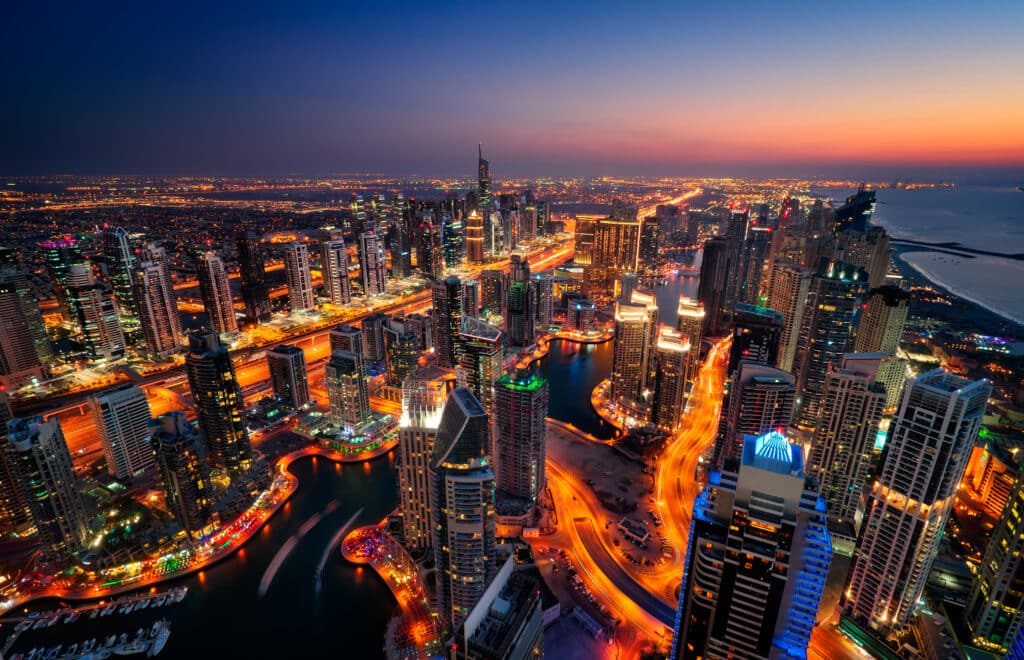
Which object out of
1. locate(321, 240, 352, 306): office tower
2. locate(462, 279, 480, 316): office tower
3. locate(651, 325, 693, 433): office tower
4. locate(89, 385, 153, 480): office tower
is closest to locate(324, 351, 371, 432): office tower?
locate(89, 385, 153, 480): office tower

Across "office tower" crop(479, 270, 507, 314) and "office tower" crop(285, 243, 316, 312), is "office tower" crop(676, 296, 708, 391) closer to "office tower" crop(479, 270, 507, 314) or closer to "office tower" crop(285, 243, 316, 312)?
"office tower" crop(479, 270, 507, 314)

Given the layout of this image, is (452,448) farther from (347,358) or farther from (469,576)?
(347,358)

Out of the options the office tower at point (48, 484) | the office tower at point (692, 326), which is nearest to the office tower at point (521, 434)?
the office tower at point (692, 326)

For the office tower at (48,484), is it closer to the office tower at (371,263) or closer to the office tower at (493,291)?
the office tower at (493,291)

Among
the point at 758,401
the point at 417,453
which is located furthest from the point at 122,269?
the point at 758,401

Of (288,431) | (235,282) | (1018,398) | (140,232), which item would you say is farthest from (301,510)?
(140,232)

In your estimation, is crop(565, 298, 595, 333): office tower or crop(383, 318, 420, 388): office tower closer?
crop(383, 318, 420, 388): office tower
